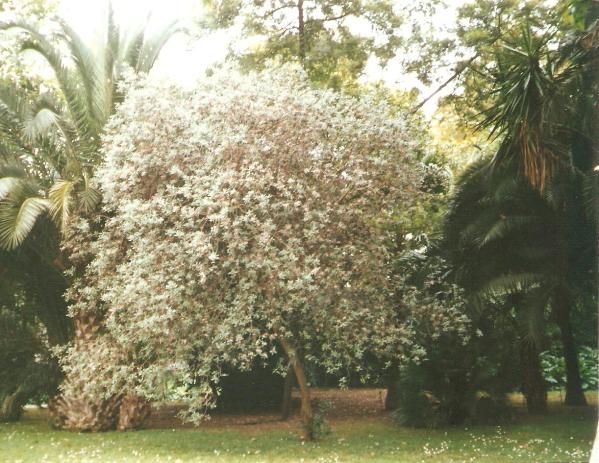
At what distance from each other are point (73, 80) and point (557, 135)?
33.9 feet

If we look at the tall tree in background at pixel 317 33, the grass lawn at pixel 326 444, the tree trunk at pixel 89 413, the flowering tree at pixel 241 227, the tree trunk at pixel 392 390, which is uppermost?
the tall tree in background at pixel 317 33

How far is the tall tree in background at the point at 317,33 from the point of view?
18391 millimetres

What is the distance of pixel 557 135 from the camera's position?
13242 mm

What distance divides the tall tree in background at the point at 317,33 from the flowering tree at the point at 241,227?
5.82 metres

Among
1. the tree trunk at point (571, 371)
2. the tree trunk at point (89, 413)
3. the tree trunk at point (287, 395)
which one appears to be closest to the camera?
the tree trunk at point (89, 413)

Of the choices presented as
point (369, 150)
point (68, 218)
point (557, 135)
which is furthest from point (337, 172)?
point (68, 218)

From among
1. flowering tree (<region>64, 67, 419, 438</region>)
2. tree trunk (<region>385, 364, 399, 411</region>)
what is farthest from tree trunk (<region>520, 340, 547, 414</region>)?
flowering tree (<region>64, 67, 419, 438</region>)

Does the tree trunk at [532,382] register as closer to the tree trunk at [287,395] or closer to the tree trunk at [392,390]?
the tree trunk at [392,390]

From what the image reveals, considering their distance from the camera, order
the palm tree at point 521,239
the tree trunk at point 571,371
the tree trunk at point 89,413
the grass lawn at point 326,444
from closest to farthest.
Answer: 1. the grass lawn at point 326,444
2. the palm tree at point 521,239
3. the tree trunk at point 89,413
4. the tree trunk at point 571,371

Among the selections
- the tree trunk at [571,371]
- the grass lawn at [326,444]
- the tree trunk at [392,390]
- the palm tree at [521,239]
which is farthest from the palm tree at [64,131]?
the tree trunk at [571,371]

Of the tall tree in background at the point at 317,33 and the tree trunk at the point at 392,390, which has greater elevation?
the tall tree in background at the point at 317,33

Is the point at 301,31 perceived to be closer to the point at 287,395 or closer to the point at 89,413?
the point at 287,395

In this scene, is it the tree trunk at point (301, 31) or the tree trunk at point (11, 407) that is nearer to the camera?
the tree trunk at point (11, 407)

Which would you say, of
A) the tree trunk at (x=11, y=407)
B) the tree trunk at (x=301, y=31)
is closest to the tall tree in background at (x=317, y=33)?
the tree trunk at (x=301, y=31)
